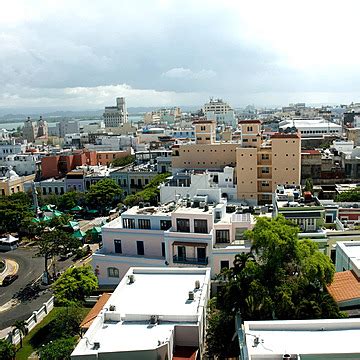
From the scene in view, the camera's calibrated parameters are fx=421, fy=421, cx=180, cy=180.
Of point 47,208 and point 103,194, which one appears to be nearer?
point 103,194

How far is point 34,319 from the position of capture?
31.2 m

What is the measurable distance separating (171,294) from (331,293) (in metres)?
8.28

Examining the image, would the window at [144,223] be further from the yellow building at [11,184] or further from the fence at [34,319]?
the yellow building at [11,184]

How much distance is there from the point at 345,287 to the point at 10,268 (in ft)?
118

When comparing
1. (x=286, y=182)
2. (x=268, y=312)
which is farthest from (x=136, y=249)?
(x=286, y=182)

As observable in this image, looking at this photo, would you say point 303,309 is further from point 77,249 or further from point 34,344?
point 77,249

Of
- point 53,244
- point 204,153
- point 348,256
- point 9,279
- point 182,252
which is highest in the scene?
point 204,153

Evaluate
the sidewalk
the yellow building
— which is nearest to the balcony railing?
the sidewalk

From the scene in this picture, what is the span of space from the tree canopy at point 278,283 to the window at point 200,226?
1159 centimetres

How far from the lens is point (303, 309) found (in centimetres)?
1875

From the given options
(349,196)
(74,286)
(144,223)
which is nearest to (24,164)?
(144,223)

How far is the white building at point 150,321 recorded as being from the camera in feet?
56.7

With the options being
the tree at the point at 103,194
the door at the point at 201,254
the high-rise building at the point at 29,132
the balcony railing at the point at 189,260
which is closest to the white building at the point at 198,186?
the door at the point at 201,254

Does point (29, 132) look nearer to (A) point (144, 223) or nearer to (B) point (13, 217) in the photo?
(B) point (13, 217)
